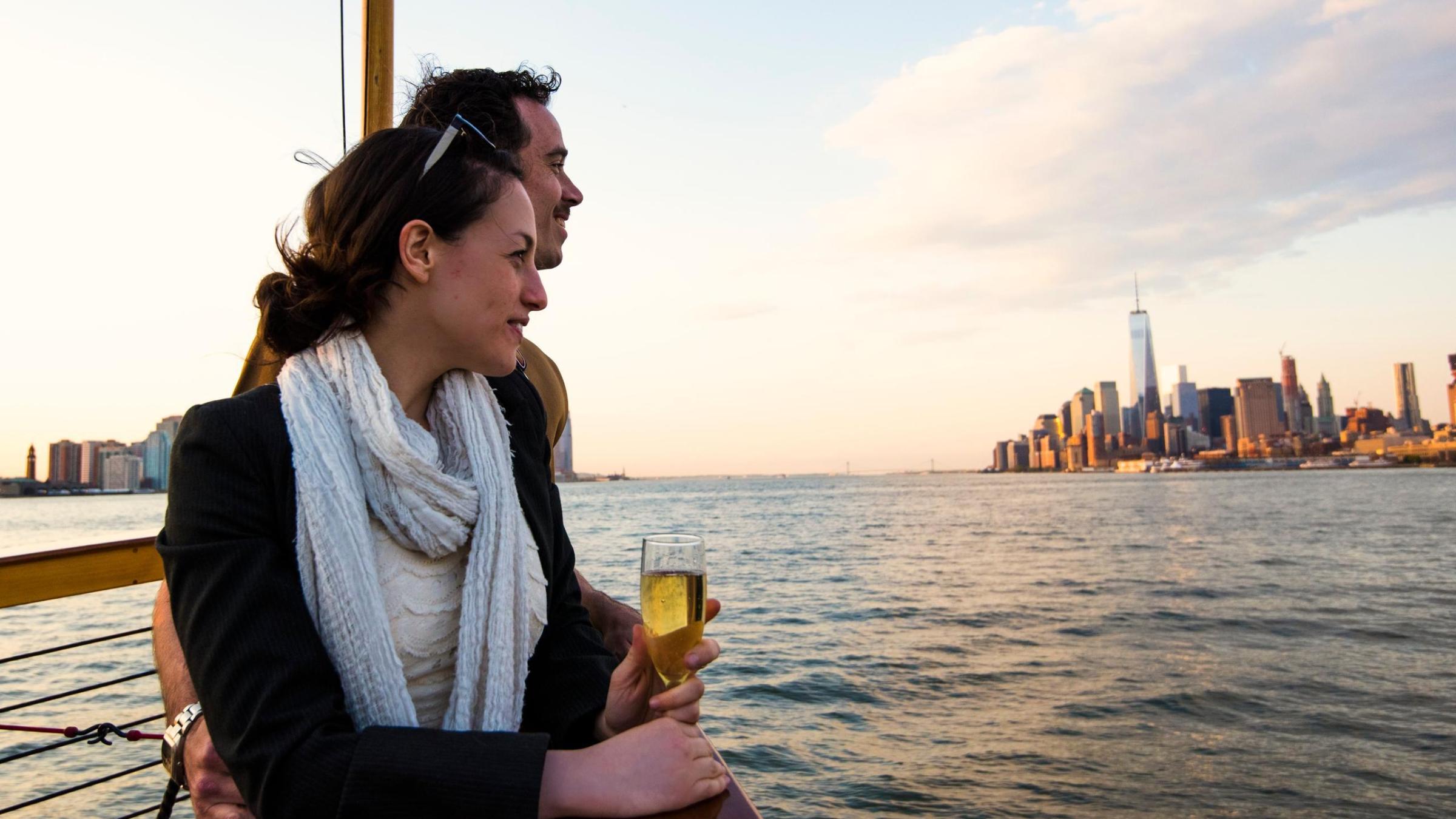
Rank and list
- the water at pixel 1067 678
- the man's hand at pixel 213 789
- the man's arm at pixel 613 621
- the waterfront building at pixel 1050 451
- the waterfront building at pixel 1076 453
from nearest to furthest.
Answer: the man's hand at pixel 213 789 < the man's arm at pixel 613 621 < the water at pixel 1067 678 < the waterfront building at pixel 1076 453 < the waterfront building at pixel 1050 451

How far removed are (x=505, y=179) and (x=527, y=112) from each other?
1670mm

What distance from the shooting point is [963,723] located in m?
7.79

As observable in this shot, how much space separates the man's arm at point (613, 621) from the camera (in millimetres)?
1884

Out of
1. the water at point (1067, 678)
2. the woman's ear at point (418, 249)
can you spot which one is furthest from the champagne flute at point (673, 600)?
the water at point (1067, 678)

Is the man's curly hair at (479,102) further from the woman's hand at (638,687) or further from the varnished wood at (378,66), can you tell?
the woman's hand at (638,687)

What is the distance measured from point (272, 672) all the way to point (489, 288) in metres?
0.62

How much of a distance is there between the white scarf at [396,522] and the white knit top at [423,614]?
0.03m

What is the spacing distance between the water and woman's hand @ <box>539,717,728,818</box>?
5.24 m

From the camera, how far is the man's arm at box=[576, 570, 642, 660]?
6.18 feet

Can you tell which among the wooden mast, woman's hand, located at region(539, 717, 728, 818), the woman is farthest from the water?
woman's hand, located at region(539, 717, 728, 818)

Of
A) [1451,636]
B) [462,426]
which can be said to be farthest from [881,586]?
[462,426]

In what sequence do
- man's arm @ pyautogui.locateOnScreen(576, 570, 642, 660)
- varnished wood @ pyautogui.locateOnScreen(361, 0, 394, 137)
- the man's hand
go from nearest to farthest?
the man's hand
man's arm @ pyautogui.locateOnScreen(576, 570, 642, 660)
varnished wood @ pyautogui.locateOnScreen(361, 0, 394, 137)

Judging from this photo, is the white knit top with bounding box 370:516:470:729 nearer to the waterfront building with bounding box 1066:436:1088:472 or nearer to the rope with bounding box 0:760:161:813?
the rope with bounding box 0:760:161:813

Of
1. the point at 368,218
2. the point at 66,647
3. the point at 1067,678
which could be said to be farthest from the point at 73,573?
the point at 1067,678
